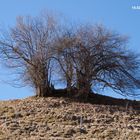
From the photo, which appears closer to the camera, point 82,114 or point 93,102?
point 82,114

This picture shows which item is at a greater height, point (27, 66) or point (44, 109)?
point (27, 66)

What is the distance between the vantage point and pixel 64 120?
20.5 meters

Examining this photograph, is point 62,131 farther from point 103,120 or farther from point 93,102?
point 93,102

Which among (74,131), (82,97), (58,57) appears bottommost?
(74,131)

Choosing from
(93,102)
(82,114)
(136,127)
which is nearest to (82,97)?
(93,102)

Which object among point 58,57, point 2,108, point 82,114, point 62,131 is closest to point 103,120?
point 82,114

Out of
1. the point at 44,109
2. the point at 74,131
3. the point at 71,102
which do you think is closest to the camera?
the point at 74,131

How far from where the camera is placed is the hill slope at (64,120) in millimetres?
17688

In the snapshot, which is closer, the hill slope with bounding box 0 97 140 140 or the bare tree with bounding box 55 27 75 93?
the hill slope with bounding box 0 97 140 140

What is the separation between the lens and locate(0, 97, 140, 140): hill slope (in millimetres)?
17688

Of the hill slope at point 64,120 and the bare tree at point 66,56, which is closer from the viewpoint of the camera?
the hill slope at point 64,120

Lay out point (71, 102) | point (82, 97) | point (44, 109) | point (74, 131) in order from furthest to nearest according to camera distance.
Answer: point (82, 97), point (71, 102), point (44, 109), point (74, 131)

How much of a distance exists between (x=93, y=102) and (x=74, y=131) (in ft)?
24.3

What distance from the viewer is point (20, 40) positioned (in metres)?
26.5
